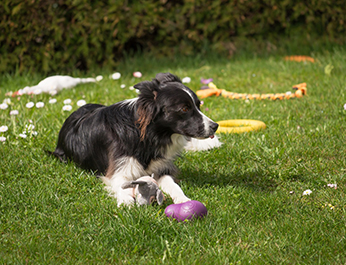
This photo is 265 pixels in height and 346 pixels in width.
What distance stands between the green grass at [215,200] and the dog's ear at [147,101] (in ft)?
2.13

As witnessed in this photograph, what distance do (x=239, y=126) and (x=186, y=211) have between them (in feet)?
7.12

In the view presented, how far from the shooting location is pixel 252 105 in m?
5.38

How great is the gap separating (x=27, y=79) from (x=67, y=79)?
85cm

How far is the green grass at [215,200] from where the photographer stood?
8.34ft

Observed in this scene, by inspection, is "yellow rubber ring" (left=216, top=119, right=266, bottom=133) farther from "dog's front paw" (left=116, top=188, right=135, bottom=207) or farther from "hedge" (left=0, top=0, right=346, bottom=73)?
"hedge" (left=0, top=0, right=346, bottom=73)

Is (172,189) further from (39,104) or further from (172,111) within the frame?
(39,104)

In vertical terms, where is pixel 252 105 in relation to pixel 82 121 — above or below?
below

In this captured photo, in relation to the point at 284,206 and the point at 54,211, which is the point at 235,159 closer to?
the point at 284,206

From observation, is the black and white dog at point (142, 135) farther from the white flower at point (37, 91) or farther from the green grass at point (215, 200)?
the white flower at point (37, 91)

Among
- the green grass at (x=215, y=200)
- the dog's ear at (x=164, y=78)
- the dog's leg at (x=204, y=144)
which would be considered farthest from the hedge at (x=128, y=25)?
the dog's ear at (x=164, y=78)

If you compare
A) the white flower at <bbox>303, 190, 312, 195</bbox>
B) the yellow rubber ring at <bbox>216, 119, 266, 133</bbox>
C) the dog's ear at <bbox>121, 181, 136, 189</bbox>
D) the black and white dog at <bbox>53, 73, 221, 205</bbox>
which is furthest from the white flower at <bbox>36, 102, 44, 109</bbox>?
the white flower at <bbox>303, 190, 312, 195</bbox>

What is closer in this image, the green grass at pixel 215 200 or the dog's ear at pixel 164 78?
the green grass at pixel 215 200

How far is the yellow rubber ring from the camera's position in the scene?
4547mm

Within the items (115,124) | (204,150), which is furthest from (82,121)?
(204,150)
